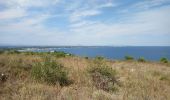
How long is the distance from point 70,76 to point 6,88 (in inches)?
141

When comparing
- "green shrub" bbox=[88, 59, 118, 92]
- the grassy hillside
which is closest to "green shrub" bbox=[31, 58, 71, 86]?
the grassy hillside

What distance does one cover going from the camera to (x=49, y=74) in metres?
8.67

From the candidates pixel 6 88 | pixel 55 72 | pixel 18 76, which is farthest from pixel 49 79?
pixel 6 88

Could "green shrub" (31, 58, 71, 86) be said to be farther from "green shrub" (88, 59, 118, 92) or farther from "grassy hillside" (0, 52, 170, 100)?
"green shrub" (88, 59, 118, 92)

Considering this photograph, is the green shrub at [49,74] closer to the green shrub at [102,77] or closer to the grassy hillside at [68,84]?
the grassy hillside at [68,84]

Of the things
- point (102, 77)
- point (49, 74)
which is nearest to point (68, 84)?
point (49, 74)

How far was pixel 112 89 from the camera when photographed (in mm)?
8133

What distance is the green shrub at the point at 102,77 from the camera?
27.0 feet

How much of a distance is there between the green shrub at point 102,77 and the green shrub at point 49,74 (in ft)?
3.76

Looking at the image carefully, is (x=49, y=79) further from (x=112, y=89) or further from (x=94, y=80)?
(x=112, y=89)

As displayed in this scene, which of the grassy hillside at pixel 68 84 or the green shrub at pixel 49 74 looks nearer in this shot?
the grassy hillside at pixel 68 84

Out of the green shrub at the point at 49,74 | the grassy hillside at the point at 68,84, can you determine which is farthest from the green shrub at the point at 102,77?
the green shrub at the point at 49,74

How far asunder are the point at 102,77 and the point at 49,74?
6.87 ft

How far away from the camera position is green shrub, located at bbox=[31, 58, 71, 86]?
8.55 metres
